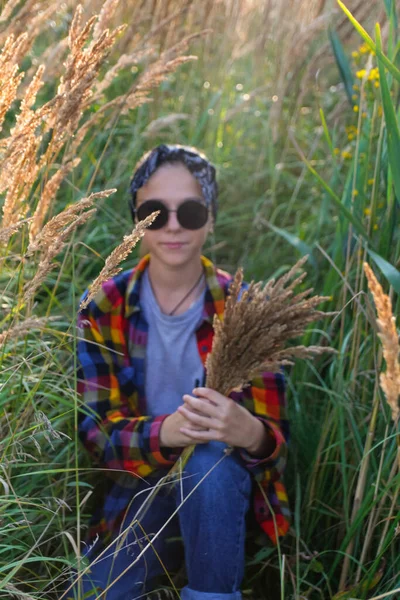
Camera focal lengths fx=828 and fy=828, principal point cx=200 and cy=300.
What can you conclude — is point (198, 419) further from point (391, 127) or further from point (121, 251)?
point (391, 127)

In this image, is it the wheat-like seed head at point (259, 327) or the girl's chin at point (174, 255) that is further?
the girl's chin at point (174, 255)

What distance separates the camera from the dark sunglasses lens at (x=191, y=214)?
1.90m

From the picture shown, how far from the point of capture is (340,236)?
79.7 inches

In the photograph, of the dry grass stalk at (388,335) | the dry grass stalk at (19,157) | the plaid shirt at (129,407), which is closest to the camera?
the dry grass stalk at (388,335)

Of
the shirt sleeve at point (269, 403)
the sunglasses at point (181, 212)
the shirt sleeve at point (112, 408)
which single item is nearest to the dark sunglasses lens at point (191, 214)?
the sunglasses at point (181, 212)

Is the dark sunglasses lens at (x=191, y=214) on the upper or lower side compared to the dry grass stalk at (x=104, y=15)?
lower

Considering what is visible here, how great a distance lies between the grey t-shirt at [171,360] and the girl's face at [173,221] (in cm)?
13

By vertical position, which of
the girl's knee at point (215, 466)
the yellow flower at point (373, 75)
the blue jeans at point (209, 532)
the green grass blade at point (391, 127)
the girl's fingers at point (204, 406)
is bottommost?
the blue jeans at point (209, 532)

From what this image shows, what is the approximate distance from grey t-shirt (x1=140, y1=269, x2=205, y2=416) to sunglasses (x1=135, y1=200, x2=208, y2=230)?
0.19 metres

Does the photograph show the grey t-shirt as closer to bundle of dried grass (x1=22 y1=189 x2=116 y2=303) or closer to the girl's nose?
the girl's nose

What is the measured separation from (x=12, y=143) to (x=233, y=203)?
174 centimetres

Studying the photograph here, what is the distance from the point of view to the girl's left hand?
1.56m

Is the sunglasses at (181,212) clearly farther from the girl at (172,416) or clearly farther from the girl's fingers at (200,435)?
the girl's fingers at (200,435)

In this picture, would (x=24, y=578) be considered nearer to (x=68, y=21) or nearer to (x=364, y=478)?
(x=364, y=478)
